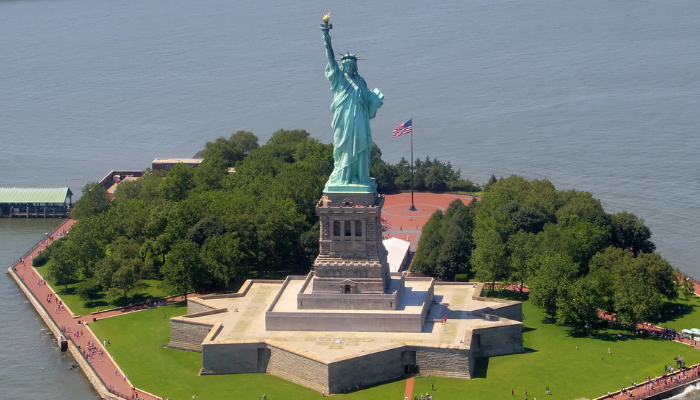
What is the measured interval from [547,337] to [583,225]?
16.0 meters

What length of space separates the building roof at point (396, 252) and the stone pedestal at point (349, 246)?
18449mm

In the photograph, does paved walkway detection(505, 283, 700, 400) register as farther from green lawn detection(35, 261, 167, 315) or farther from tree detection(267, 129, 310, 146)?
tree detection(267, 129, 310, 146)

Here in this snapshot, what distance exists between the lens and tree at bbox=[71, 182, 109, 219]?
378 ft

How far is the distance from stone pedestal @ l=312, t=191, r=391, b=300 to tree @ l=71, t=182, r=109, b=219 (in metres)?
39.4

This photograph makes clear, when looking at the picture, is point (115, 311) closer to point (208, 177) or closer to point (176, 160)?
point (208, 177)

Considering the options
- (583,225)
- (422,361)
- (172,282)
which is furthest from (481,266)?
(172,282)

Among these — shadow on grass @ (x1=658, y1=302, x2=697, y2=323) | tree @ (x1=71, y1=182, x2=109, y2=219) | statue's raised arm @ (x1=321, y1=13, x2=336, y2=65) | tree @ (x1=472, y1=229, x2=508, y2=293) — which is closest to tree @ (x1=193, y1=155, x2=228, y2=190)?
tree @ (x1=71, y1=182, x2=109, y2=219)

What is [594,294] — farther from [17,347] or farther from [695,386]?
[17,347]

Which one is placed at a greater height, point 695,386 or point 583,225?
point 583,225

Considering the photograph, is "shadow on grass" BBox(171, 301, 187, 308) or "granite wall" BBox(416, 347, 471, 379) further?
"shadow on grass" BBox(171, 301, 187, 308)

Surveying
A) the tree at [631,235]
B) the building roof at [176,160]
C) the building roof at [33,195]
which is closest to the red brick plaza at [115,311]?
the building roof at [33,195]

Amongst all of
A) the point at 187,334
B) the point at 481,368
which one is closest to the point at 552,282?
the point at 481,368

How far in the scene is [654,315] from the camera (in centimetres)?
8625

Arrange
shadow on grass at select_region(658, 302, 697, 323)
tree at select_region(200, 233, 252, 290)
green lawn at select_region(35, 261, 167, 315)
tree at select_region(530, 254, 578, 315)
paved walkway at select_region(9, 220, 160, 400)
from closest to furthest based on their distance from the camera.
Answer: paved walkway at select_region(9, 220, 160, 400)
tree at select_region(530, 254, 578, 315)
shadow on grass at select_region(658, 302, 697, 323)
tree at select_region(200, 233, 252, 290)
green lawn at select_region(35, 261, 167, 315)
